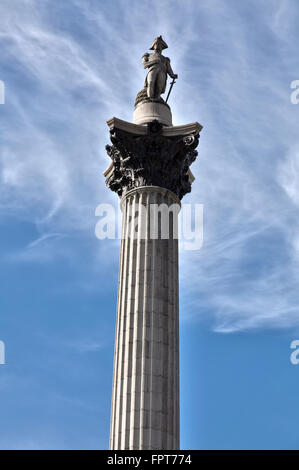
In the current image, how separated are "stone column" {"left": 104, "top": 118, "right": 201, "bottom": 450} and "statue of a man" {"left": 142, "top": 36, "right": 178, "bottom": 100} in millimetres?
2988

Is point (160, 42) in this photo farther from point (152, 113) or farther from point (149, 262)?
point (149, 262)

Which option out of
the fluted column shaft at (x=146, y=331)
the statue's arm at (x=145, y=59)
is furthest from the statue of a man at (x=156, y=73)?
the fluted column shaft at (x=146, y=331)

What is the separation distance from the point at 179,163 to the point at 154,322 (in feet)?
27.1

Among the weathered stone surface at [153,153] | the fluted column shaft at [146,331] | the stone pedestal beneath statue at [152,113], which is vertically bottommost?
the fluted column shaft at [146,331]

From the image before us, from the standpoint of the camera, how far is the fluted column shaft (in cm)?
2852

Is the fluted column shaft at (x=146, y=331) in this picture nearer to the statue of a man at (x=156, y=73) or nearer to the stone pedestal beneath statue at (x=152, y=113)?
the stone pedestal beneath statue at (x=152, y=113)

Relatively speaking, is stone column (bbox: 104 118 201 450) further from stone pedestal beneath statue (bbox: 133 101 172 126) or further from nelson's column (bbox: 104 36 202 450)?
stone pedestal beneath statue (bbox: 133 101 172 126)

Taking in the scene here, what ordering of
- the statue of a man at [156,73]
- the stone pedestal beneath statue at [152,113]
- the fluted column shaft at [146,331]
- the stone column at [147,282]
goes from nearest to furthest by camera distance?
the fluted column shaft at [146,331], the stone column at [147,282], the stone pedestal beneath statue at [152,113], the statue of a man at [156,73]

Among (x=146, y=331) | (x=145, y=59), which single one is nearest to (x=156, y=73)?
(x=145, y=59)

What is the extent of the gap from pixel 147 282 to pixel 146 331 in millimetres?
2267

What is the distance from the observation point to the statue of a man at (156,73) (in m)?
37.4

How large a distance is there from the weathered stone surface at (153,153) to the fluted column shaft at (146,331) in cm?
71

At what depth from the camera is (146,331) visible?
30.4 m
